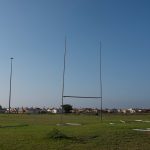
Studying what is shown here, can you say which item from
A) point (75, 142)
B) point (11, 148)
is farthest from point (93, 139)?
point (11, 148)

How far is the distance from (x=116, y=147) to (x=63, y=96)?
15970mm

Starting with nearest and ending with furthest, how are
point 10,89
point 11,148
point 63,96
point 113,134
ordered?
point 11,148
point 113,134
point 63,96
point 10,89

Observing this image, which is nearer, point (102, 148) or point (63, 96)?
point (102, 148)

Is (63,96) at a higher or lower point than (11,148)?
higher

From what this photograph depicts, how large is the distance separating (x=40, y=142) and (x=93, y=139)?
2404 mm

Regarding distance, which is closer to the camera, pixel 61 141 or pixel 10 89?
pixel 61 141

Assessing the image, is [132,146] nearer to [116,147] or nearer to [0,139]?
[116,147]

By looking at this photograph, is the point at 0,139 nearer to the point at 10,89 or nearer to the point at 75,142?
the point at 75,142

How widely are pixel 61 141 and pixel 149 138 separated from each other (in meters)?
3.95

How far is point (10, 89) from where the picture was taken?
3504 inches

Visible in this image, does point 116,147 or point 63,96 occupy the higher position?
point 63,96

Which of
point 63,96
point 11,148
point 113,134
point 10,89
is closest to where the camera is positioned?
point 11,148

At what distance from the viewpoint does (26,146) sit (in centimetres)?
1638

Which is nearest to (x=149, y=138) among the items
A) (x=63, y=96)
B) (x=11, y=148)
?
(x=11, y=148)
